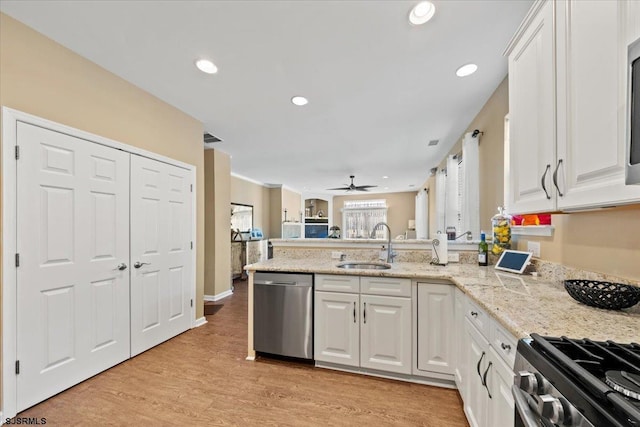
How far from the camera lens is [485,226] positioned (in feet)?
9.47

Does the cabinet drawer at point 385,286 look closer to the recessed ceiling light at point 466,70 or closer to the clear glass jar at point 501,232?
the clear glass jar at point 501,232

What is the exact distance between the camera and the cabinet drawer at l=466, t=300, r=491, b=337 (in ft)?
4.21

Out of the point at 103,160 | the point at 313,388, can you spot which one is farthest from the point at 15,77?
the point at 313,388

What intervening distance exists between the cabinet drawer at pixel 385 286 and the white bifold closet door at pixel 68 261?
2272 millimetres

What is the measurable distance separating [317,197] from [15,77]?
8.79 meters

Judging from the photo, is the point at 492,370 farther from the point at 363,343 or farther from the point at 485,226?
the point at 485,226

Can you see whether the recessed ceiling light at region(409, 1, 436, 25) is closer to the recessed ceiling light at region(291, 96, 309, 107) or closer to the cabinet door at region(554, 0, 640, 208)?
the cabinet door at region(554, 0, 640, 208)

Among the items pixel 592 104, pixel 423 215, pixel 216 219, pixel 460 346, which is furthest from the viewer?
pixel 423 215

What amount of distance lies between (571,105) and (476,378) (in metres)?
1.46

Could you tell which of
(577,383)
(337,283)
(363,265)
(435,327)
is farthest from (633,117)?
(363,265)

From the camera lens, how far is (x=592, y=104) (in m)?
0.99

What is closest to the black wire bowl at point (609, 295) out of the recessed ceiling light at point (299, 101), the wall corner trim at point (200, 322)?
the recessed ceiling light at point (299, 101)

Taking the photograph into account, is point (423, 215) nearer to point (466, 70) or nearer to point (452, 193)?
point (452, 193)

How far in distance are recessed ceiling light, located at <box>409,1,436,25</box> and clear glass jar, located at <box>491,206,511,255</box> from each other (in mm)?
1696
